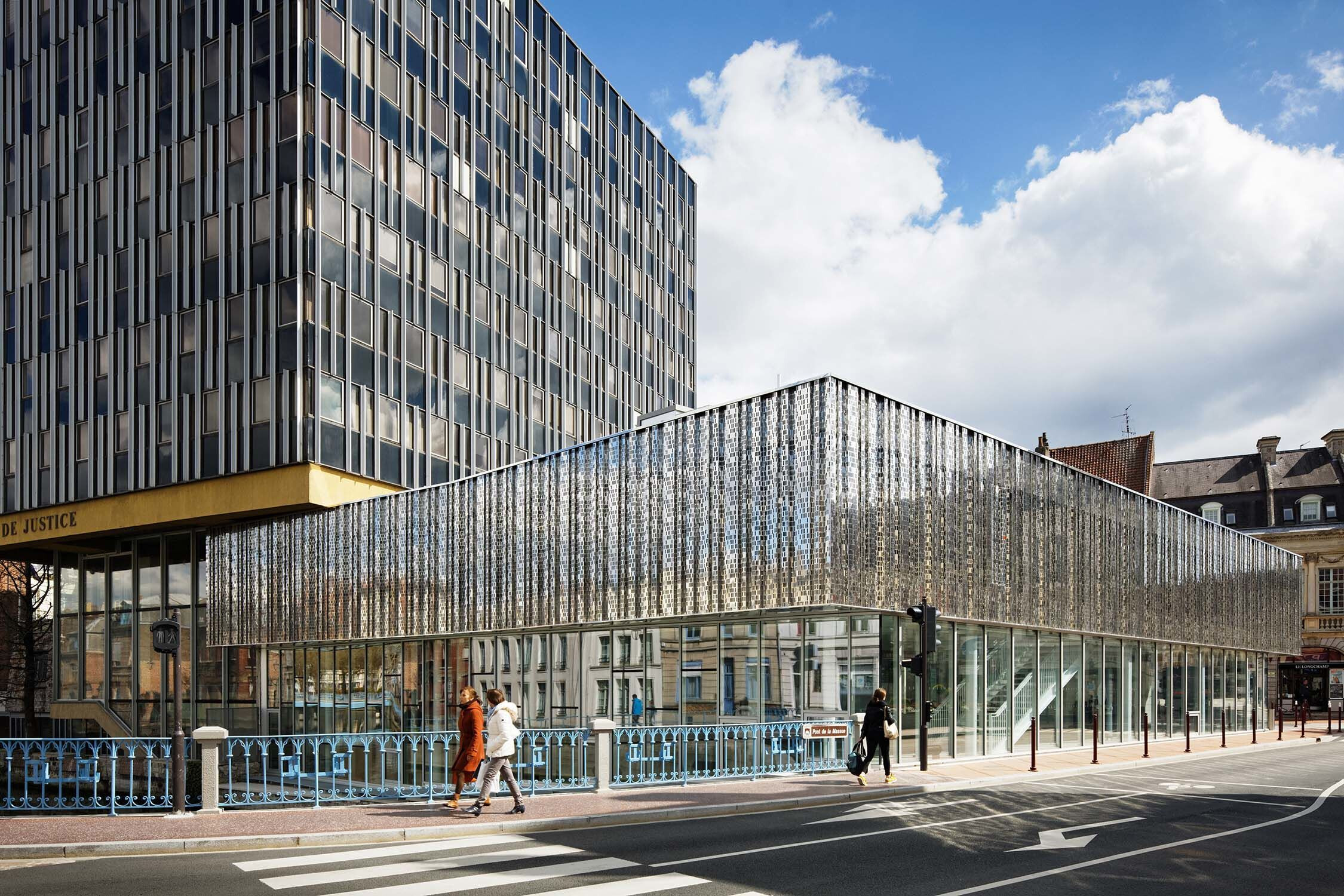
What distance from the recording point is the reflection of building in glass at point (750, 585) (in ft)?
79.4

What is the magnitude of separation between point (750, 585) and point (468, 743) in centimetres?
879

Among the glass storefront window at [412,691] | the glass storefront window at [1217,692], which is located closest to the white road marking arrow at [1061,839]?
the glass storefront window at [412,691]

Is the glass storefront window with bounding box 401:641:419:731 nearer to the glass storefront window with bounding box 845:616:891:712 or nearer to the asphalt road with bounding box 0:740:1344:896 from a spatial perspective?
the glass storefront window with bounding box 845:616:891:712

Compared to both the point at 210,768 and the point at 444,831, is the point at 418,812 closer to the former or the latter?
the point at 444,831

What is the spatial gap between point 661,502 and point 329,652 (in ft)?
53.4

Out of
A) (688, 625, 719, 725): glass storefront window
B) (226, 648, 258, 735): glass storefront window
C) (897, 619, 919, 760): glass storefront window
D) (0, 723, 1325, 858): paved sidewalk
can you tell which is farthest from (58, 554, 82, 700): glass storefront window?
(897, 619, 919, 760): glass storefront window

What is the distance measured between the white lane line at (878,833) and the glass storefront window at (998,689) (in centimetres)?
808

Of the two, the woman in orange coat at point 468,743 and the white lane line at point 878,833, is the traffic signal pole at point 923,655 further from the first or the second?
the woman in orange coat at point 468,743

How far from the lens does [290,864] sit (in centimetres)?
1254

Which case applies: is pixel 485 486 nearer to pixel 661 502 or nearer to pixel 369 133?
pixel 661 502

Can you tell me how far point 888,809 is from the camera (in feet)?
57.2

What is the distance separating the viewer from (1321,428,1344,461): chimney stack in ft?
233

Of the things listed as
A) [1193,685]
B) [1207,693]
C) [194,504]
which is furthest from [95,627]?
[1207,693]

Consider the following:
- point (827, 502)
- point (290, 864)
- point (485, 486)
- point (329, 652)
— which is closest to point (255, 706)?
point (329, 652)
